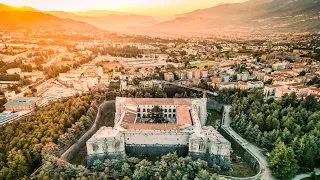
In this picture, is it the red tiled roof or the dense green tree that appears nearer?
the dense green tree

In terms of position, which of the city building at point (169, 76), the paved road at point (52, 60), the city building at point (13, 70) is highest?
the paved road at point (52, 60)

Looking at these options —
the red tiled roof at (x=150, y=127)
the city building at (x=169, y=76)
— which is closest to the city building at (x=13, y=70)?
the city building at (x=169, y=76)

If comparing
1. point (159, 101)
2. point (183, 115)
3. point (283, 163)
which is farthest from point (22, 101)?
point (283, 163)

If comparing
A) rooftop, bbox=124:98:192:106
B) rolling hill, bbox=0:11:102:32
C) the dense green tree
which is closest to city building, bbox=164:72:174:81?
rooftop, bbox=124:98:192:106

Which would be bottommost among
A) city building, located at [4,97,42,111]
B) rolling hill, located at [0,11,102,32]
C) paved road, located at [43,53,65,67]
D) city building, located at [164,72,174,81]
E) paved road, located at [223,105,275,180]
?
paved road, located at [223,105,275,180]

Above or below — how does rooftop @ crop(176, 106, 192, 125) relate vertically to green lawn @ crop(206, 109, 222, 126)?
above

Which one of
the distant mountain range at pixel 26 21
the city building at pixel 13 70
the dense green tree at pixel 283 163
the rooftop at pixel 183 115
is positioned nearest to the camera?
the dense green tree at pixel 283 163

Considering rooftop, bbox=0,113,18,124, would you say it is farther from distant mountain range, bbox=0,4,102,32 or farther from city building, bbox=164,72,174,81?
distant mountain range, bbox=0,4,102,32

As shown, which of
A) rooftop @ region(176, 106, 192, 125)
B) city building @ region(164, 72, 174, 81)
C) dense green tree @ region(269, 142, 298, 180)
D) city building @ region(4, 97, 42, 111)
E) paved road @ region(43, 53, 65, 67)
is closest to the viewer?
dense green tree @ region(269, 142, 298, 180)

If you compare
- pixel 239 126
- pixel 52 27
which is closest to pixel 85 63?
pixel 239 126

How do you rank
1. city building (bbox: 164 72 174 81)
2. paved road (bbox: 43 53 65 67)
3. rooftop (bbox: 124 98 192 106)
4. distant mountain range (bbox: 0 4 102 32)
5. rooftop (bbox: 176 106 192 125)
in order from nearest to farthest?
rooftop (bbox: 176 106 192 125)
rooftop (bbox: 124 98 192 106)
city building (bbox: 164 72 174 81)
paved road (bbox: 43 53 65 67)
distant mountain range (bbox: 0 4 102 32)

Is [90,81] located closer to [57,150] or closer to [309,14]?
[57,150]

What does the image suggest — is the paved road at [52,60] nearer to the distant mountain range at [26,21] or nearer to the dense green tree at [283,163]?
the dense green tree at [283,163]
